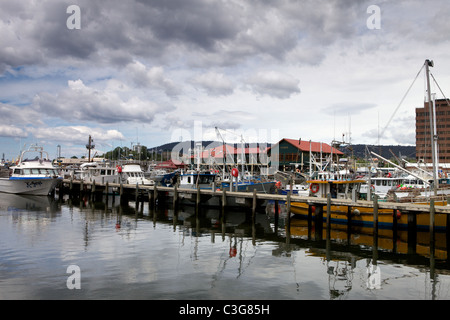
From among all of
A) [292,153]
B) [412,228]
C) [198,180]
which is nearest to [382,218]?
[412,228]

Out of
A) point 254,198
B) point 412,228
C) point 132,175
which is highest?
point 132,175

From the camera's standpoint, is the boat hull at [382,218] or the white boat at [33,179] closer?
the boat hull at [382,218]

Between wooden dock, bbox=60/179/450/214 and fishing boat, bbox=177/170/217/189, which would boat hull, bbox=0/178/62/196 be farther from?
fishing boat, bbox=177/170/217/189

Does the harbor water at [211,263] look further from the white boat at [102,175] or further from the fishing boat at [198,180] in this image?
the white boat at [102,175]

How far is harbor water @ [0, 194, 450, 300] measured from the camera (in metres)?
11.0

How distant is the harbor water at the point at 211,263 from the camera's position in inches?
431

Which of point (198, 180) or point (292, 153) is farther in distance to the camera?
point (292, 153)

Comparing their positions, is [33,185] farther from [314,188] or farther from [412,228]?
[412,228]

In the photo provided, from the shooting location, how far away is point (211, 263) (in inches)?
561

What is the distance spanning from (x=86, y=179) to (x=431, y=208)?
43.0 metres

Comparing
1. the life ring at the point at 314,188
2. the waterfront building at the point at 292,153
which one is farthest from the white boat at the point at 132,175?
the waterfront building at the point at 292,153

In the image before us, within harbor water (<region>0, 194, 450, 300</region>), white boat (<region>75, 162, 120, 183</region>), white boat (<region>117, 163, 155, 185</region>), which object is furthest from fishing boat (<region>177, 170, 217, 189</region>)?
white boat (<region>75, 162, 120, 183</region>)
